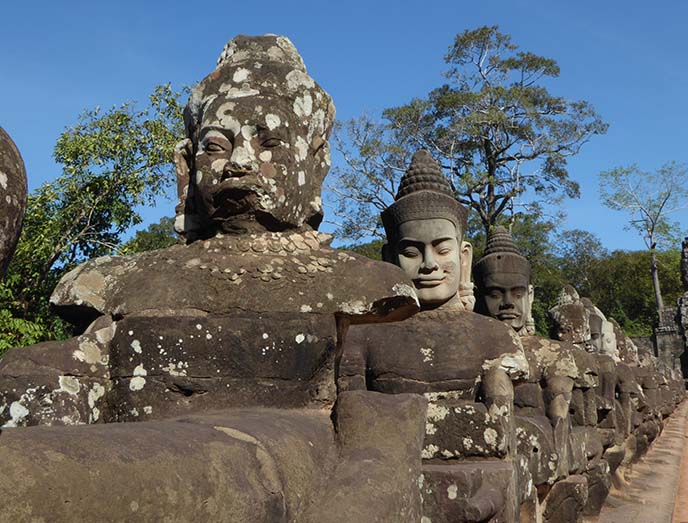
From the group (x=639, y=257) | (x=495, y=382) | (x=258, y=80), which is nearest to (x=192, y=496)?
(x=258, y=80)

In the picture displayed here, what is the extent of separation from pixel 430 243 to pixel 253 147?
189cm

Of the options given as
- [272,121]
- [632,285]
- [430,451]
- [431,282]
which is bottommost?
[430,451]

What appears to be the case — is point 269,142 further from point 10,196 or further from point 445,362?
point 10,196

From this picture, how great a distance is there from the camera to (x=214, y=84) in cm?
350

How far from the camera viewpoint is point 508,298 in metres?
7.20

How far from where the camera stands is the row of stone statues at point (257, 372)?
1.70m

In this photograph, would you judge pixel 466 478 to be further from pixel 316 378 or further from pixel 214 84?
pixel 214 84

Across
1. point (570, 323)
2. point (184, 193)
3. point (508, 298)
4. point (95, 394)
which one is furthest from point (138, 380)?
point (570, 323)

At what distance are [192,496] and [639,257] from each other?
53376 mm

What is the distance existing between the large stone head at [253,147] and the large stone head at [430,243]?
1.44m

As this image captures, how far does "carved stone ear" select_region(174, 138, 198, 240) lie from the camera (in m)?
3.47

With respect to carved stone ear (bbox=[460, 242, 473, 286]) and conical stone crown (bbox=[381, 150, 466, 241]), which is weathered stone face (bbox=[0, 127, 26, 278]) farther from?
carved stone ear (bbox=[460, 242, 473, 286])

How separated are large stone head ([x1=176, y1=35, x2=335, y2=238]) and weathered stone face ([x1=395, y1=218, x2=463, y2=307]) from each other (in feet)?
4.69

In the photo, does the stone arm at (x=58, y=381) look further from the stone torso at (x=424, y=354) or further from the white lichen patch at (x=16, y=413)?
the stone torso at (x=424, y=354)
